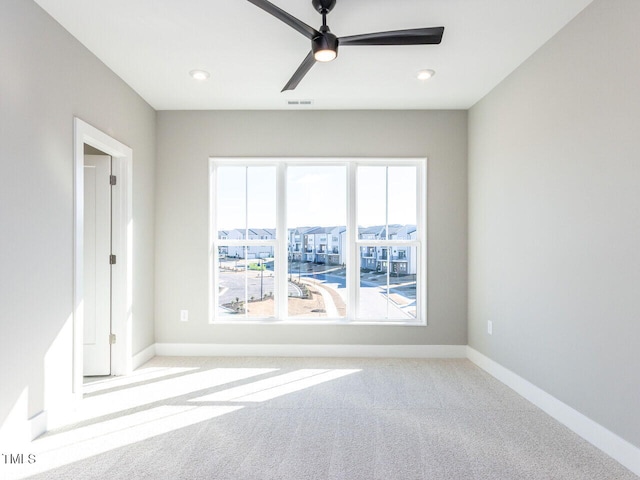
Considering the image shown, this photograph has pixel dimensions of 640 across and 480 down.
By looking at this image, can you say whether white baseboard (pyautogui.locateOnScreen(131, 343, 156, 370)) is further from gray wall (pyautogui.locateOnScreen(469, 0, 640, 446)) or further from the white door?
gray wall (pyautogui.locateOnScreen(469, 0, 640, 446))

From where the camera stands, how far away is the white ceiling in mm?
2451

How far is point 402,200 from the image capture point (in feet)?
14.5

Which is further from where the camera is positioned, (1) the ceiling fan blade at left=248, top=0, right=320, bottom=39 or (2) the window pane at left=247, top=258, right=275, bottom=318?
(2) the window pane at left=247, top=258, right=275, bottom=318

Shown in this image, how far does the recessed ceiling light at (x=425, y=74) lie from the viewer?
10.9 feet

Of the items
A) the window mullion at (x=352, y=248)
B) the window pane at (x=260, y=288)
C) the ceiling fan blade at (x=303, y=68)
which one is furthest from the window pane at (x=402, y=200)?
the ceiling fan blade at (x=303, y=68)

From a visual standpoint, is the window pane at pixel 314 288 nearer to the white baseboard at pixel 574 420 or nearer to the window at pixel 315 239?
the window at pixel 315 239

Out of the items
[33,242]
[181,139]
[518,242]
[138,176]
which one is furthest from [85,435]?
[518,242]

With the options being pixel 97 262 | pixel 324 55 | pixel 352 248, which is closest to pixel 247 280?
pixel 352 248

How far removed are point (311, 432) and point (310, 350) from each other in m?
1.75

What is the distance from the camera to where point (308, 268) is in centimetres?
446

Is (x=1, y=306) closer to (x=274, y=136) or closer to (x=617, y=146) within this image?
(x=274, y=136)

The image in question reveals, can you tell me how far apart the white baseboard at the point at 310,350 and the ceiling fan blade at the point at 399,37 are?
3.08 m

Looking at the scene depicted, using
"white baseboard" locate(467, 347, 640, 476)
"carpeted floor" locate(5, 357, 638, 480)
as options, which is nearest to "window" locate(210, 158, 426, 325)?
"carpeted floor" locate(5, 357, 638, 480)

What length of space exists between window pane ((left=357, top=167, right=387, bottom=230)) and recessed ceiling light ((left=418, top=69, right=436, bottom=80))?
117 centimetres
